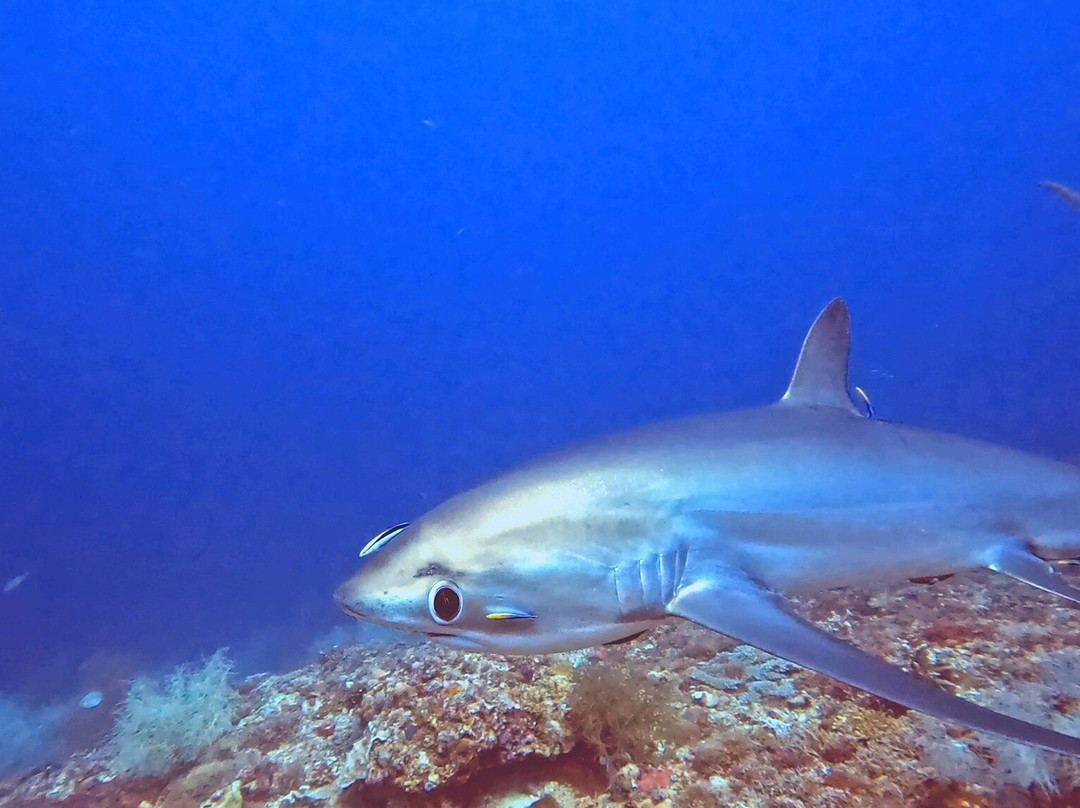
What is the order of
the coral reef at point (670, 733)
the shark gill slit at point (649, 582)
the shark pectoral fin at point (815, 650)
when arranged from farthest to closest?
the coral reef at point (670, 733)
the shark gill slit at point (649, 582)
the shark pectoral fin at point (815, 650)

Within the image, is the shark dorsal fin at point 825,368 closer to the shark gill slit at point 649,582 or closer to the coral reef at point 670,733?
the shark gill slit at point 649,582

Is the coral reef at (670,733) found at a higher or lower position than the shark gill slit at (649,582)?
lower

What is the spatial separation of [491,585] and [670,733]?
6.08ft

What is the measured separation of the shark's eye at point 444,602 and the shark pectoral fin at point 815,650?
34.5 inches

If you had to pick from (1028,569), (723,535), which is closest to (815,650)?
(723,535)

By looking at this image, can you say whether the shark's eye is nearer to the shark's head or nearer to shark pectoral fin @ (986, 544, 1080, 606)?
the shark's head

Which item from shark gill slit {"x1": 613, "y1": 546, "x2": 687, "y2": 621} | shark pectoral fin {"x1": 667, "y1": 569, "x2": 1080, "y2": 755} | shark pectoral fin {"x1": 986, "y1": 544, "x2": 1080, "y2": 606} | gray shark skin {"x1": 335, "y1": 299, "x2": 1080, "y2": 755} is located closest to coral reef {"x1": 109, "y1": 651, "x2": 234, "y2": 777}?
gray shark skin {"x1": 335, "y1": 299, "x2": 1080, "y2": 755}

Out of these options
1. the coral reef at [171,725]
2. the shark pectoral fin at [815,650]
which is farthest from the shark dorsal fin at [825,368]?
the coral reef at [171,725]

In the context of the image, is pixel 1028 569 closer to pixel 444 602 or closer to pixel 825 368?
pixel 825 368

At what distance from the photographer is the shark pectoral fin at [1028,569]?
279 cm

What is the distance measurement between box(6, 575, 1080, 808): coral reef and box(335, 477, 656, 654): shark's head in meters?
1.39

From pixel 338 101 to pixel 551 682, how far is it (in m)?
112

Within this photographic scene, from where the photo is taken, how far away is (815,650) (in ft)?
7.11

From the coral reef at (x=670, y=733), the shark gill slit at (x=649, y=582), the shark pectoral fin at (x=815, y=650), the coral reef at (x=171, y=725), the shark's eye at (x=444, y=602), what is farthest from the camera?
the coral reef at (x=171, y=725)
